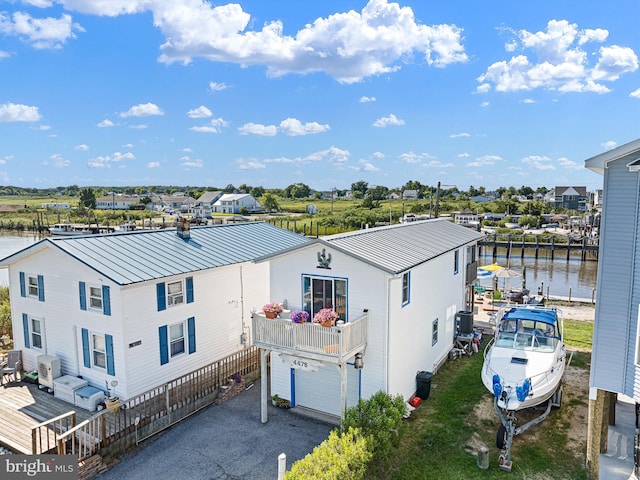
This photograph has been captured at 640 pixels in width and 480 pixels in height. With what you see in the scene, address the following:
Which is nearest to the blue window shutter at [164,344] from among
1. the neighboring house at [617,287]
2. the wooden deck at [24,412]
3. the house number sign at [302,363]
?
the wooden deck at [24,412]

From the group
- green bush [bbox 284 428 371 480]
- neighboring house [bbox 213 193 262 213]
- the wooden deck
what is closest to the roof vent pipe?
the wooden deck

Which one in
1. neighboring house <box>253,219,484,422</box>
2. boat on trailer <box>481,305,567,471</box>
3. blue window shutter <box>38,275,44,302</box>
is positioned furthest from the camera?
blue window shutter <box>38,275,44,302</box>

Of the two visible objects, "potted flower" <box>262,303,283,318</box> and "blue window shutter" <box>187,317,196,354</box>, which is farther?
"blue window shutter" <box>187,317,196,354</box>

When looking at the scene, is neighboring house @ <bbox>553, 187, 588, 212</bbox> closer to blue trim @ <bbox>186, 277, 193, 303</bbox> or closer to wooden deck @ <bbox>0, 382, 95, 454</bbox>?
blue trim @ <bbox>186, 277, 193, 303</bbox>

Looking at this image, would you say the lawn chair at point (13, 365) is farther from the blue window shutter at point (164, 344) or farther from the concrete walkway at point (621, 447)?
the concrete walkway at point (621, 447)

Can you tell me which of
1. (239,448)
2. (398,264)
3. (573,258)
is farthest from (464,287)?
(573,258)
